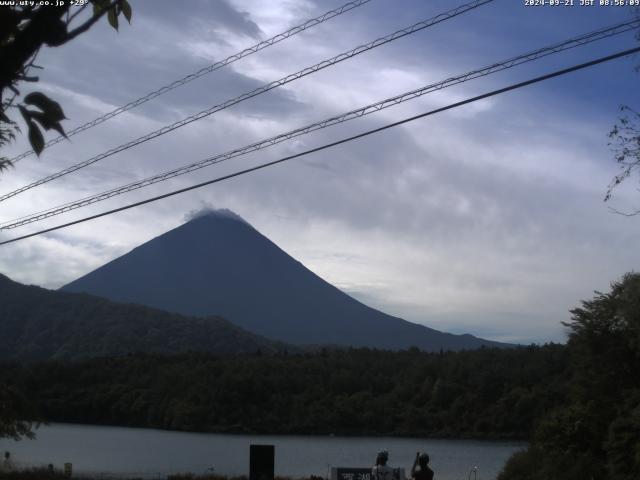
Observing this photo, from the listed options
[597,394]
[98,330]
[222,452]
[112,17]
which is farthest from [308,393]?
[112,17]

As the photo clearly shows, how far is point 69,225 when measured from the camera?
49.9ft

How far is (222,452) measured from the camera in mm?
60906

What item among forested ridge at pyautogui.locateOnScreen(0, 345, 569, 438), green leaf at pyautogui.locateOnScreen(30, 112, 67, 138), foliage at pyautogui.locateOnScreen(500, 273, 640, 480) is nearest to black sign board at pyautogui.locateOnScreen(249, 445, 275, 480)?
green leaf at pyautogui.locateOnScreen(30, 112, 67, 138)

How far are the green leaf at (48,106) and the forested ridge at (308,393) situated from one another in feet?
225

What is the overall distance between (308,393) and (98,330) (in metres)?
74.6

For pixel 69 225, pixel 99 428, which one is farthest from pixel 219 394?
pixel 69 225

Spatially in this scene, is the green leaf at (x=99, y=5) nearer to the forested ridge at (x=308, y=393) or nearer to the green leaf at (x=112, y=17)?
the green leaf at (x=112, y=17)

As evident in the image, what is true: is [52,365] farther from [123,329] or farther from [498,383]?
[123,329]

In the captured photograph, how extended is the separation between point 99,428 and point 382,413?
2608cm

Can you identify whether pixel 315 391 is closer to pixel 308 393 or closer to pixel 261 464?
pixel 308 393

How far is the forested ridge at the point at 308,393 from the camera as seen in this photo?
73625 mm

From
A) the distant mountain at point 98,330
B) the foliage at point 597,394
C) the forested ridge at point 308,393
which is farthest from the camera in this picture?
the distant mountain at point 98,330

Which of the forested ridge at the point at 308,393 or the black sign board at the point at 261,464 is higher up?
the forested ridge at the point at 308,393

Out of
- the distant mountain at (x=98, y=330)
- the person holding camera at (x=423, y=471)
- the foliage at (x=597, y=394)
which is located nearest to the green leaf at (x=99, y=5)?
the person holding camera at (x=423, y=471)
